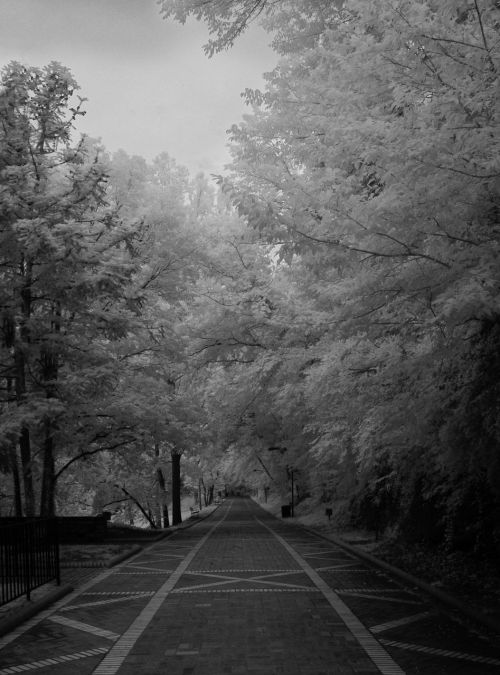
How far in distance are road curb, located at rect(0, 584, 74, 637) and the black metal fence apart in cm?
24

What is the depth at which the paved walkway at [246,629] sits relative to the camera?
604 centimetres

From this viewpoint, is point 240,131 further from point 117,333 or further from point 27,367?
point 27,367

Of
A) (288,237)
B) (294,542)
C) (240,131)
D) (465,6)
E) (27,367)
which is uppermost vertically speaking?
(240,131)

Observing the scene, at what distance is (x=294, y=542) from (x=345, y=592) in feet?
30.1

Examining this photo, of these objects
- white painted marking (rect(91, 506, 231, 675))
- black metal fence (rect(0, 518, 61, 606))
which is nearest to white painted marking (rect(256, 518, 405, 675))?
white painted marking (rect(91, 506, 231, 675))

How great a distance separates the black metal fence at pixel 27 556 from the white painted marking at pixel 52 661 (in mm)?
2304

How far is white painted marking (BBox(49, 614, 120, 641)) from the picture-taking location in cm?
729

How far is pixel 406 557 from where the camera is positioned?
13.1m

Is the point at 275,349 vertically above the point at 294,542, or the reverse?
the point at 275,349

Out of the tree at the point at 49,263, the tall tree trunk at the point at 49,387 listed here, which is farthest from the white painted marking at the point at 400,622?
the tall tree trunk at the point at 49,387

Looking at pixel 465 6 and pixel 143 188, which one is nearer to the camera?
pixel 465 6

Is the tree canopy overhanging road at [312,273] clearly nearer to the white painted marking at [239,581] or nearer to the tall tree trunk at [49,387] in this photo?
the tall tree trunk at [49,387]

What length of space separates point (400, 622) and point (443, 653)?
1433mm

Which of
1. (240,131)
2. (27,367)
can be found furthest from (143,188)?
(27,367)
